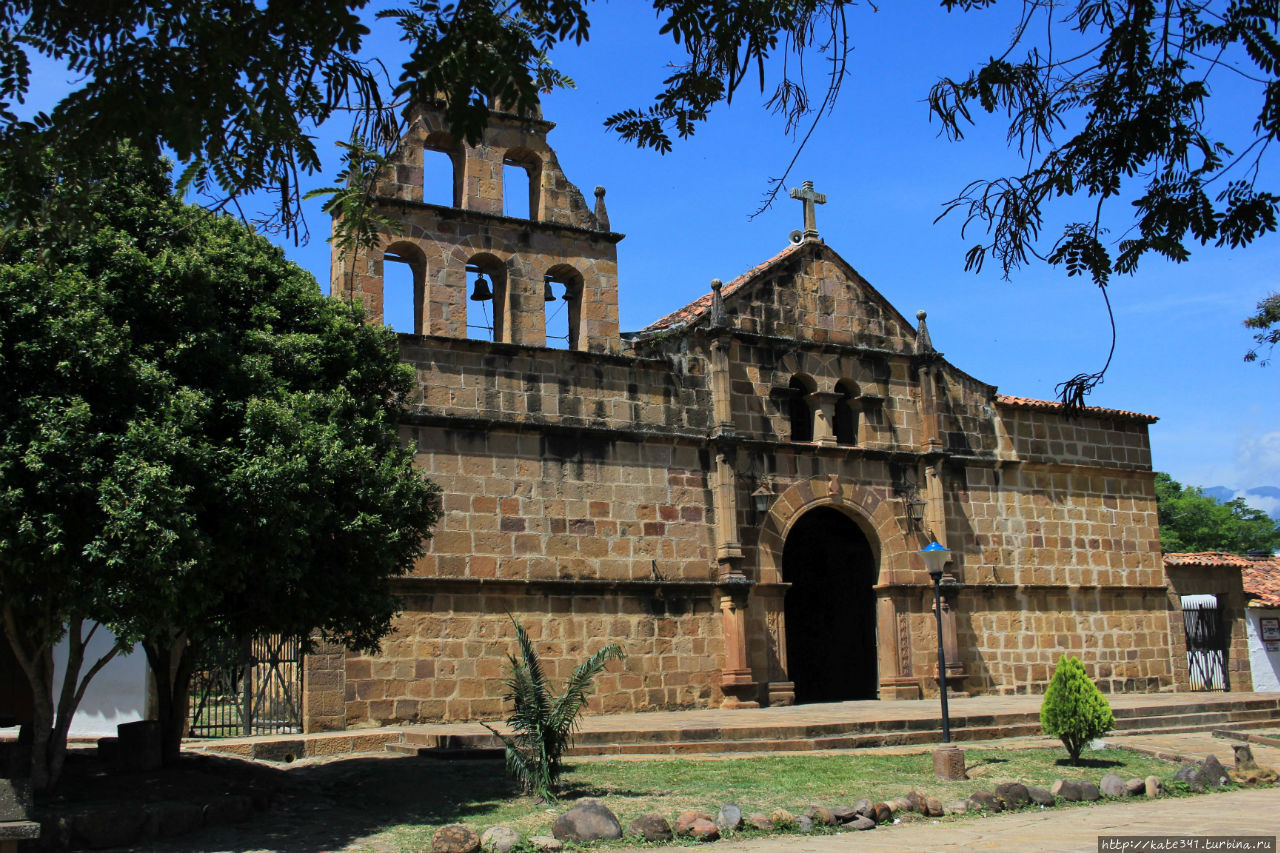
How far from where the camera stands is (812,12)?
712 cm

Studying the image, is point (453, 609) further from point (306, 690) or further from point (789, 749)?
point (789, 749)

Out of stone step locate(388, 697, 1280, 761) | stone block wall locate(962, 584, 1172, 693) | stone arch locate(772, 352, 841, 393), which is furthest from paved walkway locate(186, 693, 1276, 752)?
stone arch locate(772, 352, 841, 393)

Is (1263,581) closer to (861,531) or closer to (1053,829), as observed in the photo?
(861,531)

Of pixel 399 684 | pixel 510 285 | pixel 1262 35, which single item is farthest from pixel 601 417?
pixel 1262 35

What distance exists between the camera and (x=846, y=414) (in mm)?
22203

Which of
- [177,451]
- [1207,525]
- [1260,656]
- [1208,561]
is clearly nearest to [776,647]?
[1208,561]

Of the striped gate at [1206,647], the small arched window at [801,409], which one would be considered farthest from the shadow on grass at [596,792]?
the striped gate at [1206,647]

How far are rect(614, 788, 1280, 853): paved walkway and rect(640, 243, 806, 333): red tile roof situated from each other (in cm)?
1119

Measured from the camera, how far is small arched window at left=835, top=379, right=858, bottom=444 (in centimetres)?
2198

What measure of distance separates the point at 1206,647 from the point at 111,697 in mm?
21856

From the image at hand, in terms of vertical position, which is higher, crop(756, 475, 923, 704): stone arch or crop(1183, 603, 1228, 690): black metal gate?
crop(756, 475, 923, 704): stone arch

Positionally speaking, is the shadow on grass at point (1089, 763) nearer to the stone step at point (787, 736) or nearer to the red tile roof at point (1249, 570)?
the stone step at point (787, 736)

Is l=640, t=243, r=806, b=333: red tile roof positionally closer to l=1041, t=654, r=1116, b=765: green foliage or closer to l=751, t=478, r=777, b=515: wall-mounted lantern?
l=751, t=478, r=777, b=515: wall-mounted lantern

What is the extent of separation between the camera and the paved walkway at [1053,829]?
31.6 ft
